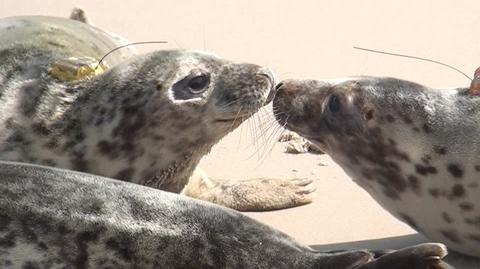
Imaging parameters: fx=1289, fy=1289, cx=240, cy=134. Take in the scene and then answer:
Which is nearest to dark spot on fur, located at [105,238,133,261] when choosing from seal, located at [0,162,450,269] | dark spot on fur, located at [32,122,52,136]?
seal, located at [0,162,450,269]

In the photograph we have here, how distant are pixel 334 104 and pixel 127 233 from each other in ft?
6.72

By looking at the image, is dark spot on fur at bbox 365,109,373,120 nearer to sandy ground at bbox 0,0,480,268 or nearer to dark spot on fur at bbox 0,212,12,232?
sandy ground at bbox 0,0,480,268

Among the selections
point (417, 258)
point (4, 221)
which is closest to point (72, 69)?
point (4, 221)

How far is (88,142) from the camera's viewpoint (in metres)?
5.47

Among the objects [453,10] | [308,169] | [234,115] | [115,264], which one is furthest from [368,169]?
[453,10]

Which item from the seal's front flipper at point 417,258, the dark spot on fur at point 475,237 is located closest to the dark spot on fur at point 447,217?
the dark spot on fur at point 475,237

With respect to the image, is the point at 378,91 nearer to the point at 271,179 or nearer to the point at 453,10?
the point at 271,179

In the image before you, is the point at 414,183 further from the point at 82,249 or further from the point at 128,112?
the point at 82,249

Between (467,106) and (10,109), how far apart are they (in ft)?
6.31

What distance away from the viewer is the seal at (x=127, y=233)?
378cm

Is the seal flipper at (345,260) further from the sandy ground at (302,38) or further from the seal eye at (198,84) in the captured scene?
the sandy ground at (302,38)

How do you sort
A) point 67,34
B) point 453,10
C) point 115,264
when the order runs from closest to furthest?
point 115,264 → point 67,34 → point 453,10

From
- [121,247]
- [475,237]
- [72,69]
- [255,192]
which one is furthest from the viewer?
[255,192]

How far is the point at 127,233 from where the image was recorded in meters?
3.86
